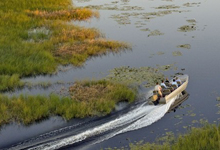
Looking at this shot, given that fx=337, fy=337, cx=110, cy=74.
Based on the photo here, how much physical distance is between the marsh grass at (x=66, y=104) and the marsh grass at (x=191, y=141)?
3.84m

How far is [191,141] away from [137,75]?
974 centimetres

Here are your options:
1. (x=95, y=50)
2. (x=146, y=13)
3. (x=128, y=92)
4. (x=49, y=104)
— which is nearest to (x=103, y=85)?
(x=128, y=92)

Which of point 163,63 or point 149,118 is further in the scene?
point 163,63

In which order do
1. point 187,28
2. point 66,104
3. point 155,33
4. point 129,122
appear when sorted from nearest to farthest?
point 129,122 → point 66,104 → point 155,33 → point 187,28

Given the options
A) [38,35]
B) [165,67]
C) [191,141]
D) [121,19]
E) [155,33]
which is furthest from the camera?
[121,19]

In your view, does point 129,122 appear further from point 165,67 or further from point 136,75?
point 165,67

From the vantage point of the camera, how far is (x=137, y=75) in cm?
2280

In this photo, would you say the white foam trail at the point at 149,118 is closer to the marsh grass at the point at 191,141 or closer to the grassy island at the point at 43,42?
the marsh grass at the point at 191,141

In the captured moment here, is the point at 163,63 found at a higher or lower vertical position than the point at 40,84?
higher

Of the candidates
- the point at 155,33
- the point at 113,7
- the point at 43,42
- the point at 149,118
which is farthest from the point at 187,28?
the point at 149,118

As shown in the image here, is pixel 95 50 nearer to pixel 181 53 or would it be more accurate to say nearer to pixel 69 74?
pixel 69 74

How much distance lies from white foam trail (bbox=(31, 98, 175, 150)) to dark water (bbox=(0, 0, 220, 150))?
0.39 metres

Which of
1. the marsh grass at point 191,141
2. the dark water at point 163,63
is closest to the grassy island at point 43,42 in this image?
the dark water at point 163,63

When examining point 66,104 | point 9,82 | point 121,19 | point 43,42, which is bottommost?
point 66,104
